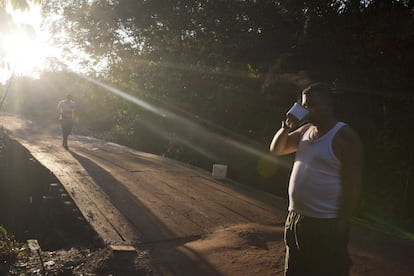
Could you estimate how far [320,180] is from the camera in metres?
2.72

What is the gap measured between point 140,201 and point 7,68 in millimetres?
4879

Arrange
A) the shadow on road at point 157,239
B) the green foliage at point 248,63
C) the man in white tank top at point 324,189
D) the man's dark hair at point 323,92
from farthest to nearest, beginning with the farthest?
the green foliage at point 248,63, the shadow on road at point 157,239, the man's dark hair at point 323,92, the man in white tank top at point 324,189

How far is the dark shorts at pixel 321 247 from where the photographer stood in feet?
8.89

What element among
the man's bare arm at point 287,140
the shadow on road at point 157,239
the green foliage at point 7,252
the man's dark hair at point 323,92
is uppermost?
the man's dark hair at point 323,92

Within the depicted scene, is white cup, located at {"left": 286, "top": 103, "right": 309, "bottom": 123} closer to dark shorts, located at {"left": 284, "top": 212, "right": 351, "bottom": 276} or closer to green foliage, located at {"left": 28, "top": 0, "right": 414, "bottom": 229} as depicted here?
dark shorts, located at {"left": 284, "top": 212, "right": 351, "bottom": 276}

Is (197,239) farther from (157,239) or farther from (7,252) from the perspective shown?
(7,252)

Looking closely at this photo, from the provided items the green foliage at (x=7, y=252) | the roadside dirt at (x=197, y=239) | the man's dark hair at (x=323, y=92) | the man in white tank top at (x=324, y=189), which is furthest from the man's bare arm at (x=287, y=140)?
the green foliage at (x=7, y=252)

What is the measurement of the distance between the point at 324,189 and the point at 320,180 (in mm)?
67

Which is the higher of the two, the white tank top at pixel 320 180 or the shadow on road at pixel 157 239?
the white tank top at pixel 320 180

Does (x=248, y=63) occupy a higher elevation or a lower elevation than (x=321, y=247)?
higher

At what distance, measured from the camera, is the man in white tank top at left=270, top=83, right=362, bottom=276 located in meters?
2.66

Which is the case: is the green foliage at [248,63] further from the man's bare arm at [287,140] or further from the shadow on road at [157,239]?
the man's bare arm at [287,140]

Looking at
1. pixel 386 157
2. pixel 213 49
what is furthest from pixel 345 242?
pixel 213 49

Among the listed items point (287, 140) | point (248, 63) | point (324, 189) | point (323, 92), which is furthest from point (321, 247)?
point (248, 63)
